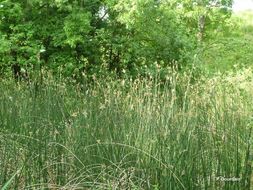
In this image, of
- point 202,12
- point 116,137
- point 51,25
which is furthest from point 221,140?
point 202,12

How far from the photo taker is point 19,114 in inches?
199

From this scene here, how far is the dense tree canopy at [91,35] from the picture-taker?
9008 mm

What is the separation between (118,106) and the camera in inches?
191

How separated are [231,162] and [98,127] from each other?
4.48ft

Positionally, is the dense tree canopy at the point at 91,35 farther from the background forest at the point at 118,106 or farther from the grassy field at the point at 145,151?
the grassy field at the point at 145,151

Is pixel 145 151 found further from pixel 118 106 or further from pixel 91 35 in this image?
pixel 91 35

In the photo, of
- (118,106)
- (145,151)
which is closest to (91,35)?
(118,106)

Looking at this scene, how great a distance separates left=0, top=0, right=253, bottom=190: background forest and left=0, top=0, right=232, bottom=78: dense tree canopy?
3 cm

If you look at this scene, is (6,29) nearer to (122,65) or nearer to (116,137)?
(122,65)

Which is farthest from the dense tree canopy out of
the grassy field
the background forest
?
the grassy field

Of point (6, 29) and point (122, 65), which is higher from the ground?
point (6, 29)

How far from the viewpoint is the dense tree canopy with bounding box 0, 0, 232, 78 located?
901cm

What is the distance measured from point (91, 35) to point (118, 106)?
5393 millimetres

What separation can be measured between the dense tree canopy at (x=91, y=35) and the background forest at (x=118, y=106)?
0.03 m
